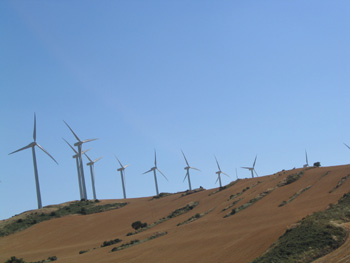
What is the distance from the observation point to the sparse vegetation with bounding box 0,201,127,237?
307 ft

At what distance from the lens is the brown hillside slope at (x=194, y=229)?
4162 centimetres

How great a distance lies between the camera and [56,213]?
10550 centimetres

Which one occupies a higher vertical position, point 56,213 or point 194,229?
point 56,213

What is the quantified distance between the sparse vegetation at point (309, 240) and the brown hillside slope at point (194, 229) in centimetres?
195

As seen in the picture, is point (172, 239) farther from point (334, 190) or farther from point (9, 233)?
point (9, 233)

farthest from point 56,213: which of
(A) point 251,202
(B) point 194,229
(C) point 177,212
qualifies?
(B) point 194,229

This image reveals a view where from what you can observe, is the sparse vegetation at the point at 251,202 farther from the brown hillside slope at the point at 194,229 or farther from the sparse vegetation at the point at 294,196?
the sparse vegetation at the point at 294,196

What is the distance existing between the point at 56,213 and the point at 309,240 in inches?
3147

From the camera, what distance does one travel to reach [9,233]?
89.6 meters

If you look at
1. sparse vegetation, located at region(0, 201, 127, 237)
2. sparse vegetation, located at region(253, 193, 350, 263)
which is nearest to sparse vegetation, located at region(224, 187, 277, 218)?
sparse vegetation, located at region(253, 193, 350, 263)

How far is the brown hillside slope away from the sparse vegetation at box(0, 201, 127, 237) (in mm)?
3958

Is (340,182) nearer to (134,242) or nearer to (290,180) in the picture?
(290,180)

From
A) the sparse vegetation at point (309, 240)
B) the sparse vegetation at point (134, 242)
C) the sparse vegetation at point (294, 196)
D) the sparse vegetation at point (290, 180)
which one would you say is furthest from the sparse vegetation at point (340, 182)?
the sparse vegetation at point (134, 242)

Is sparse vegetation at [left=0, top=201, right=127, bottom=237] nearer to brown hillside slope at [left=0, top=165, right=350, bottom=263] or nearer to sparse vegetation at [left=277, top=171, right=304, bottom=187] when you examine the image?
brown hillside slope at [left=0, top=165, right=350, bottom=263]
